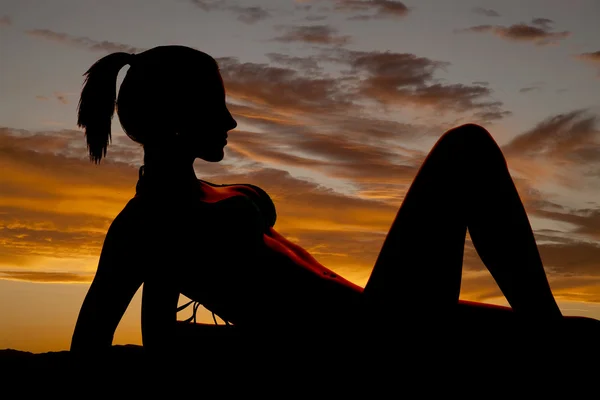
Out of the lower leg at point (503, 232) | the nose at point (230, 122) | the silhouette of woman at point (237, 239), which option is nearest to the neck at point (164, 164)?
the silhouette of woman at point (237, 239)

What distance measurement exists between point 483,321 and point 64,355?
6.89ft

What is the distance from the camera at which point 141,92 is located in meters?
3.80

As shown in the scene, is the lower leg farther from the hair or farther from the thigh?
the hair

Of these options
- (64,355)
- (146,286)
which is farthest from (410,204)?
(64,355)

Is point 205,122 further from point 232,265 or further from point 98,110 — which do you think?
point 232,265

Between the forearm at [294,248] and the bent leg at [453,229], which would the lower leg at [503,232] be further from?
the forearm at [294,248]

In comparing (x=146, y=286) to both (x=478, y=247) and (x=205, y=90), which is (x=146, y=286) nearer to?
(x=205, y=90)

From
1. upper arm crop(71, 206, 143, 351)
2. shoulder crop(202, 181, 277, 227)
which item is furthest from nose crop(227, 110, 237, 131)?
upper arm crop(71, 206, 143, 351)

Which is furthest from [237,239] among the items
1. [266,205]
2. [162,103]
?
[162,103]

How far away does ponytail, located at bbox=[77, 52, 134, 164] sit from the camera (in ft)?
12.7

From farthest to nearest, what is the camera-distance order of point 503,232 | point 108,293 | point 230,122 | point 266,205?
point 266,205
point 230,122
point 108,293
point 503,232

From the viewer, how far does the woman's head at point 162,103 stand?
12.4ft

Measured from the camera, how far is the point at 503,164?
3334mm

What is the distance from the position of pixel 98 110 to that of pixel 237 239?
3.46 ft
